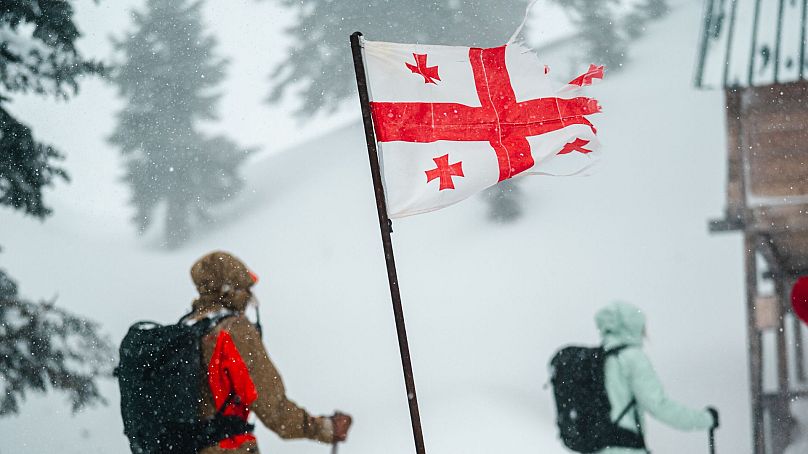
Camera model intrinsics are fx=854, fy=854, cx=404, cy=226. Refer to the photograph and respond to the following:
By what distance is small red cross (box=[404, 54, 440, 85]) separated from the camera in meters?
2.61

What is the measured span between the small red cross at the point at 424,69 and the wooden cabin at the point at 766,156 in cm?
363

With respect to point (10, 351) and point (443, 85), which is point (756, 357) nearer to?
point (443, 85)

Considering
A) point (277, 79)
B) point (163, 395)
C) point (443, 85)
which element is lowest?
point (163, 395)

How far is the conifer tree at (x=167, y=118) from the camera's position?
31.6 feet

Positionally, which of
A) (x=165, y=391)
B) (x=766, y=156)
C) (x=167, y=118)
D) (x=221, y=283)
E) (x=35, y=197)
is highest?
(x=167, y=118)

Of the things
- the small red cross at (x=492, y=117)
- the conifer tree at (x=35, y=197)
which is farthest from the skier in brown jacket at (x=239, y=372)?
the conifer tree at (x=35, y=197)

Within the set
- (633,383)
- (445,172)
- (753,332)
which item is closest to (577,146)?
(445,172)

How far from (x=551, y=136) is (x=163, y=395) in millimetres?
1461

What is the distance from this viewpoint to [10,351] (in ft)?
21.8

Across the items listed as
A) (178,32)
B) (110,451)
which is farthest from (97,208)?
(110,451)

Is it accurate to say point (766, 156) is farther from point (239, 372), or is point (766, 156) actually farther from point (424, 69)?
point (239, 372)

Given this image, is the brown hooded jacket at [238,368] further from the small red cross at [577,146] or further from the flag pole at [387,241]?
the small red cross at [577,146]

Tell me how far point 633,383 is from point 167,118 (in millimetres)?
7508

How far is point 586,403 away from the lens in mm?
3240
